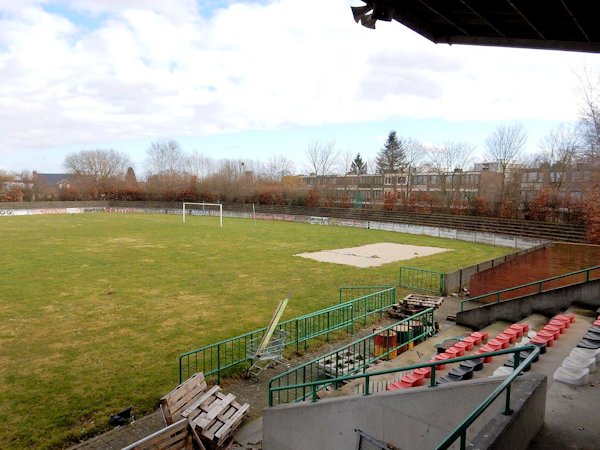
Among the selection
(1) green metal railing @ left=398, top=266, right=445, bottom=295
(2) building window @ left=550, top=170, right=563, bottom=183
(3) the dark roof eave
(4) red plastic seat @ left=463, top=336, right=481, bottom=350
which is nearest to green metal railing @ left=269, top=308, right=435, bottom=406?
(4) red plastic seat @ left=463, top=336, right=481, bottom=350

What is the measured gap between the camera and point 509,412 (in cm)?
426

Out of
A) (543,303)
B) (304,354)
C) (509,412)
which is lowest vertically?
(304,354)

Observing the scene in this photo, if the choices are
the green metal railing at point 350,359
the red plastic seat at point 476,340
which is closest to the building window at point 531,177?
the green metal railing at point 350,359

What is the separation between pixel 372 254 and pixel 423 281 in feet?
27.5

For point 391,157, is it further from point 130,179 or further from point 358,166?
point 130,179

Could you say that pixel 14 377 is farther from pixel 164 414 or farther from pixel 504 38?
pixel 504 38

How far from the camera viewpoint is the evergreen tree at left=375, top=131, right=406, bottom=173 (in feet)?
248

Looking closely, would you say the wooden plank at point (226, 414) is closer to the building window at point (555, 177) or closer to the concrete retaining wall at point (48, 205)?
the building window at point (555, 177)

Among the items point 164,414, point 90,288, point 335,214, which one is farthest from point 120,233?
point 164,414

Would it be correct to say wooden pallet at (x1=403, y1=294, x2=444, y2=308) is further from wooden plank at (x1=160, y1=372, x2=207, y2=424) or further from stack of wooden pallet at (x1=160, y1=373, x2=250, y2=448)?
wooden plank at (x1=160, y1=372, x2=207, y2=424)

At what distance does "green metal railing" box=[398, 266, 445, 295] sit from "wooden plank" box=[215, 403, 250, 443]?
12.0 meters

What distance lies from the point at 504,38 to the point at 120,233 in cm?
3830

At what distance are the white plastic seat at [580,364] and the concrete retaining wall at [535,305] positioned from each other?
4.89m

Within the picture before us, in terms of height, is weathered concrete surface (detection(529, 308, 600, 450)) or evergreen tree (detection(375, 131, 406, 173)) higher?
evergreen tree (detection(375, 131, 406, 173))
